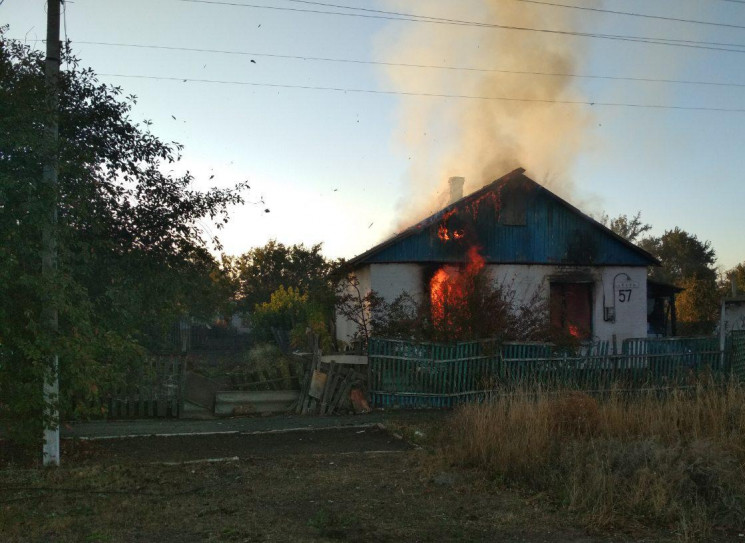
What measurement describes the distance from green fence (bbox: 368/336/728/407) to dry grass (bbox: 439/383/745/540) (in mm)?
3936

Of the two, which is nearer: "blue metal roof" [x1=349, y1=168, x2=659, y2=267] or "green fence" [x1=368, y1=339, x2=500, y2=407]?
"green fence" [x1=368, y1=339, x2=500, y2=407]

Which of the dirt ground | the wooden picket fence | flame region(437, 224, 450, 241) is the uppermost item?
flame region(437, 224, 450, 241)

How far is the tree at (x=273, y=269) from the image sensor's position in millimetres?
56531

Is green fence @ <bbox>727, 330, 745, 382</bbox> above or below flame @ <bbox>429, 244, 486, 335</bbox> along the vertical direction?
below

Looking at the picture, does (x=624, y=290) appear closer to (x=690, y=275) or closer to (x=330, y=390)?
(x=330, y=390)

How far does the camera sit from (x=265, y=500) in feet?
23.1

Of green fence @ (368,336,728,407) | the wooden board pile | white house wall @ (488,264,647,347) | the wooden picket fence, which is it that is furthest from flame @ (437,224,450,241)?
the wooden picket fence

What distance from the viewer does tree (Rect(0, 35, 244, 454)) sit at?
8109 mm

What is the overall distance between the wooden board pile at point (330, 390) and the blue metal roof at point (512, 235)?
263 inches

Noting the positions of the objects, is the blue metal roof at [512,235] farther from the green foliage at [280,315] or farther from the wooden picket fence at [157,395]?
the green foliage at [280,315]

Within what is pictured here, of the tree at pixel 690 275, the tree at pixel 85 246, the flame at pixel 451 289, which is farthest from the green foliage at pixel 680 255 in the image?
the tree at pixel 85 246

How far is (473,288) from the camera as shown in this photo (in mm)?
17469

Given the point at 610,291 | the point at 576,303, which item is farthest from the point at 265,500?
the point at 610,291

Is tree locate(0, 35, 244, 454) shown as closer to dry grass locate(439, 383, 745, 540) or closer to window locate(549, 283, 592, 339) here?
dry grass locate(439, 383, 745, 540)
